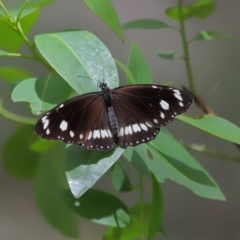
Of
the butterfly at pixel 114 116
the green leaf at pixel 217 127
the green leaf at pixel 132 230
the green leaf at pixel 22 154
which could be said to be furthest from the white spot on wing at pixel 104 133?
the green leaf at pixel 22 154

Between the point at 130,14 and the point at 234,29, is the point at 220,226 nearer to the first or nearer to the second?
the point at 234,29

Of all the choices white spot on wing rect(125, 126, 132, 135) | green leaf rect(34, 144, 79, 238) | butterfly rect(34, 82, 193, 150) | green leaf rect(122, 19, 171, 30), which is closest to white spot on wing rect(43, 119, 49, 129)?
butterfly rect(34, 82, 193, 150)

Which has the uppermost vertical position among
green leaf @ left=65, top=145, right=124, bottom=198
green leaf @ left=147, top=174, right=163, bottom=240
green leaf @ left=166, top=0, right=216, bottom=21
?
green leaf @ left=65, top=145, right=124, bottom=198

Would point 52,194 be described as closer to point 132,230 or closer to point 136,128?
point 132,230

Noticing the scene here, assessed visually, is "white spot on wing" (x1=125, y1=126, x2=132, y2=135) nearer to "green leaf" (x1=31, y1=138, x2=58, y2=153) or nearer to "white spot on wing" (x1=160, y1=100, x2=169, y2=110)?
"white spot on wing" (x1=160, y1=100, x2=169, y2=110)

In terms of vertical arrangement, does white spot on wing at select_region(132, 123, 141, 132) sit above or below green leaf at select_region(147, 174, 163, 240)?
above

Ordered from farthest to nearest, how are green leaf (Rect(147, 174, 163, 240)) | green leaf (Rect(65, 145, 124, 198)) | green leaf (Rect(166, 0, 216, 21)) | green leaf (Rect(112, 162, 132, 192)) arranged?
green leaf (Rect(166, 0, 216, 21)) < green leaf (Rect(112, 162, 132, 192)) < green leaf (Rect(147, 174, 163, 240)) < green leaf (Rect(65, 145, 124, 198))

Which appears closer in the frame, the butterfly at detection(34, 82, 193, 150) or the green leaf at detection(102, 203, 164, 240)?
the butterfly at detection(34, 82, 193, 150)
